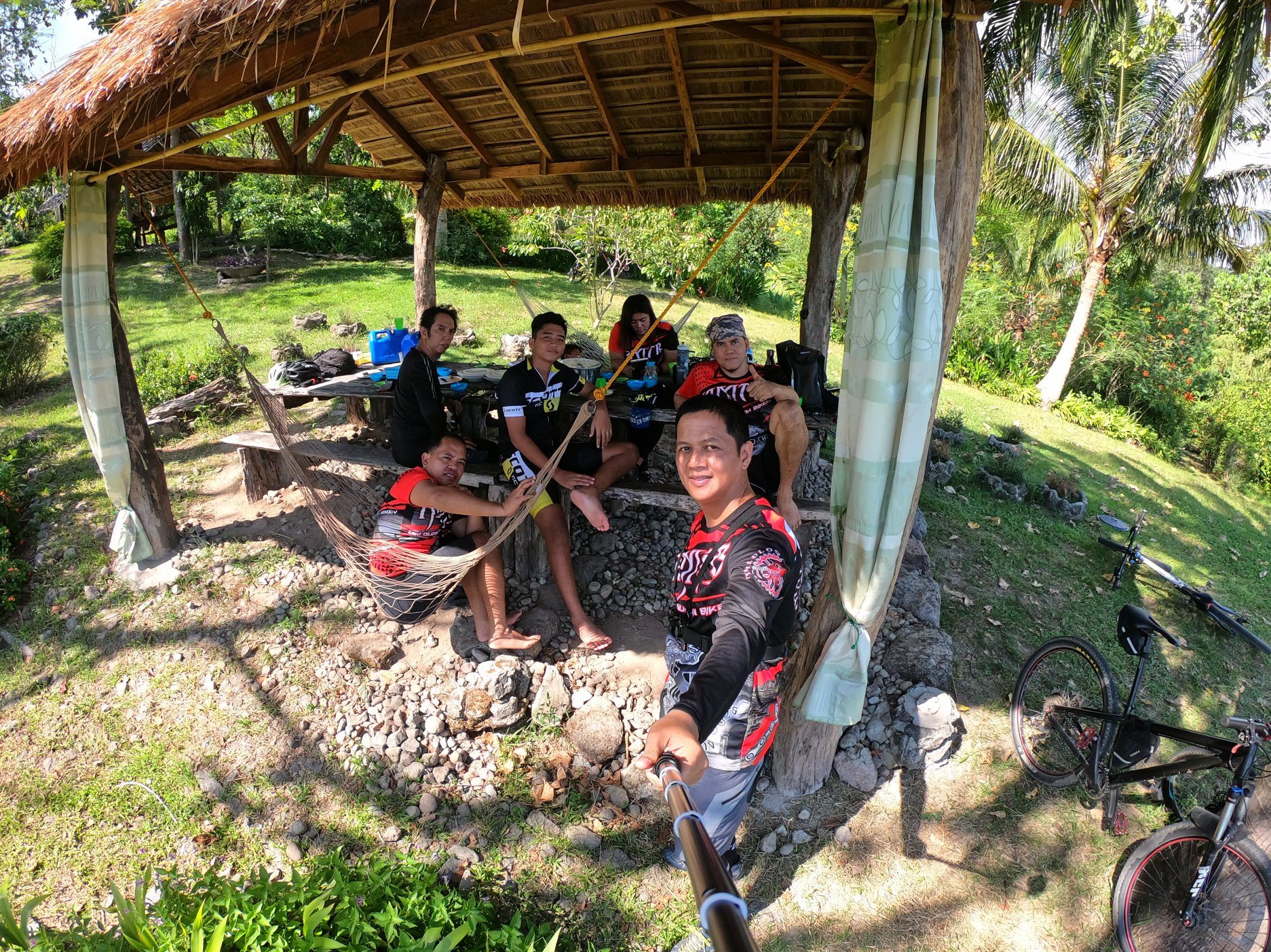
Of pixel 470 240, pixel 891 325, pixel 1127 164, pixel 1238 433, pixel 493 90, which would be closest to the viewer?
pixel 891 325

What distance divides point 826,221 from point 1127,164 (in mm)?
6696

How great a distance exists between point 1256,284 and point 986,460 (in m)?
9.27

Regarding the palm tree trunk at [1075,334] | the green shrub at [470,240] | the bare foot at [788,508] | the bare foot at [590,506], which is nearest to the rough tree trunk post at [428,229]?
the bare foot at [590,506]

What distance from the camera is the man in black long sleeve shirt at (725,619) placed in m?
1.17

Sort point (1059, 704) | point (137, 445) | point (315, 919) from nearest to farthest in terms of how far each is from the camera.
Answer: point (315, 919), point (1059, 704), point (137, 445)

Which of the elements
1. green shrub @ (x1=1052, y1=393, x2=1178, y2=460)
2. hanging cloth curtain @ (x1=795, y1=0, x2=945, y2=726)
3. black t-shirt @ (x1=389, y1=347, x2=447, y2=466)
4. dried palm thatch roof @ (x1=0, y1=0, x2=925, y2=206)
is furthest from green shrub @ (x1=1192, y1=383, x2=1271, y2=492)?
black t-shirt @ (x1=389, y1=347, x2=447, y2=466)

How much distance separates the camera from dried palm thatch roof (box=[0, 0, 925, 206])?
6.57 ft

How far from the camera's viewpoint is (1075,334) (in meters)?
9.32

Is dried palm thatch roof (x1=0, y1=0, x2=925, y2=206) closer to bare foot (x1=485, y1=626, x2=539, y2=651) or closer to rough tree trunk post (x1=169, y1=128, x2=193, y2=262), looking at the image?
bare foot (x1=485, y1=626, x2=539, y2=651)

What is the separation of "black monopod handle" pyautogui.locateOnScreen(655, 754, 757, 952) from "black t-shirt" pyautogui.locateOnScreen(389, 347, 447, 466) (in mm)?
2481

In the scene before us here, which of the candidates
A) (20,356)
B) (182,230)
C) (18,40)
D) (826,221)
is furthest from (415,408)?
(18,40)

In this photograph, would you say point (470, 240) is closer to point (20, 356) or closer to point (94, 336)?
point (20, 356)

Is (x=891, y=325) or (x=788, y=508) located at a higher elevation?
(x=891, y=325)

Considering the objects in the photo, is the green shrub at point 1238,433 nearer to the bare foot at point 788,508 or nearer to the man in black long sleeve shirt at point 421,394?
the bare foot at point 788,508
